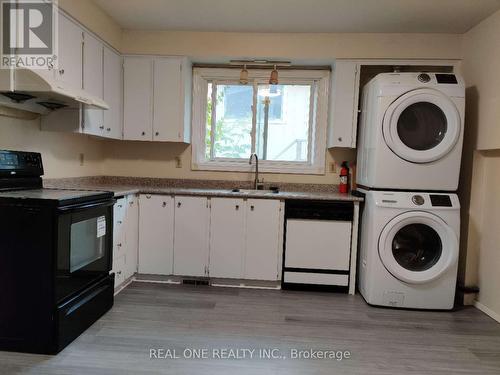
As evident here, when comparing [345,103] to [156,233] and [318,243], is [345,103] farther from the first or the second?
[156,233]

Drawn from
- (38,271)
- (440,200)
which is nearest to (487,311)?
(440,200)

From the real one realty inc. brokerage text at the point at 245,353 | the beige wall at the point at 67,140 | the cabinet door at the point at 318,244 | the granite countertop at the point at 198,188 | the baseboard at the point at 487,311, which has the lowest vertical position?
the real one realty inc. brokerage text at the point at 245,353

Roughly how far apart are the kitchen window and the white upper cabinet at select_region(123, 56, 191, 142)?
1.05 feet

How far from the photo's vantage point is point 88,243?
223 centimetres

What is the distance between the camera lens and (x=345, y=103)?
3236mm

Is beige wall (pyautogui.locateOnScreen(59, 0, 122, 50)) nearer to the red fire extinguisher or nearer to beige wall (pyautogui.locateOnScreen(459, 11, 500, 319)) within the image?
the red fire extinguisher

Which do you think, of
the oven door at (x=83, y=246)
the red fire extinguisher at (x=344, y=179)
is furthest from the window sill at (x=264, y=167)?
the oven door at (x=83, y=246)

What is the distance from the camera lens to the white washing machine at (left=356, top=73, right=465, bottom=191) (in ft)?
8.84

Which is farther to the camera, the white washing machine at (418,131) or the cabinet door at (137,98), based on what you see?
the cabinet door at (137,98)

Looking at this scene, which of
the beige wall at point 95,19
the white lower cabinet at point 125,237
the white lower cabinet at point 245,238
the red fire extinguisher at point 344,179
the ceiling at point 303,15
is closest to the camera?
the beige wall at point 95,19

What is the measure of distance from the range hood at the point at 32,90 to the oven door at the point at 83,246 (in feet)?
2.29

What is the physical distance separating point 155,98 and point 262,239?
69.4 inches

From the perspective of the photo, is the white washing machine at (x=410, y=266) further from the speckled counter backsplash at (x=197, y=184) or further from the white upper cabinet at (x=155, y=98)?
the white upper cabinet at (x=155, y=98)

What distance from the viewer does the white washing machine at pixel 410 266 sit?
8.84 ft
